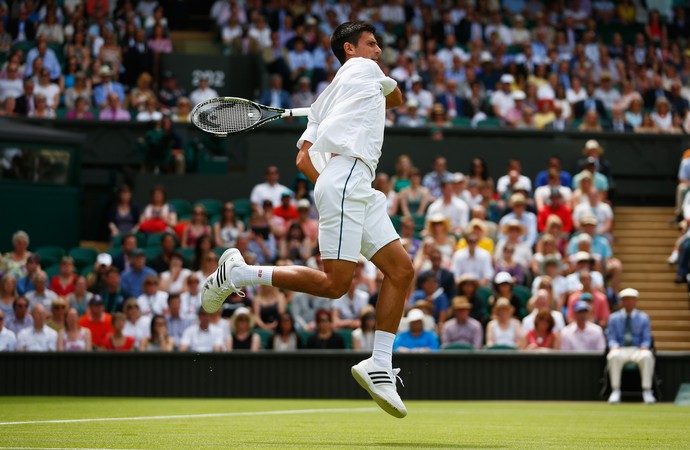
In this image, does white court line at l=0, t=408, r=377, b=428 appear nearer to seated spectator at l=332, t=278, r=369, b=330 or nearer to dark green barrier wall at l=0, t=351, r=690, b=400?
dark green barrier wall at l=0, t=351, r=690, b=400

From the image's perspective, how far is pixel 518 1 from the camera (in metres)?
26.7

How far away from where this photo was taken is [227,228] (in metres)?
17.7

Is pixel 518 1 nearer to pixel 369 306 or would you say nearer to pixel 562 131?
pixel 562 131

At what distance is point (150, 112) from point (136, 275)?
4560 millimetres

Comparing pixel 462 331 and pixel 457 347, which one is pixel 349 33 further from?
pixel 462 331

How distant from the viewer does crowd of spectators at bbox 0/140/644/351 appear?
49.8ft

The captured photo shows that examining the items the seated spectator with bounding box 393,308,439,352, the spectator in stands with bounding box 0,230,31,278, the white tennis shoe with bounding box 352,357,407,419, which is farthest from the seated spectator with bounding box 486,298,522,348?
the white tennis shoe with bounding box 352,357,407,419

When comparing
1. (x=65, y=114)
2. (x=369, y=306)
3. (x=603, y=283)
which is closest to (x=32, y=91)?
(x=65, y=114)

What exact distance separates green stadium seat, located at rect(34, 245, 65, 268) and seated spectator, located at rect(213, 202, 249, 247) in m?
2.11

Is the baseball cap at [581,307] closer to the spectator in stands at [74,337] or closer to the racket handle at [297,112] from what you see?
the spectator in stands at [74,337]

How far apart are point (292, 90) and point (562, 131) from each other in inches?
181

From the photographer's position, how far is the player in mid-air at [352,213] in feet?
24.3

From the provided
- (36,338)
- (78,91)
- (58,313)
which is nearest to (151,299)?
(58,313)

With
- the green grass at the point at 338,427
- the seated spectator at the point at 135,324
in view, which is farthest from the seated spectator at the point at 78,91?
the green grass at the point at 338,427
